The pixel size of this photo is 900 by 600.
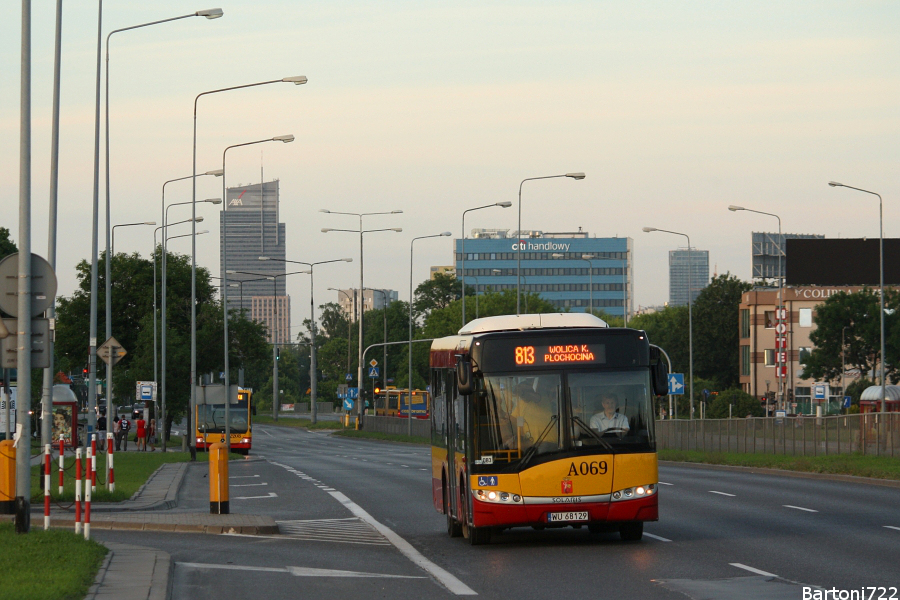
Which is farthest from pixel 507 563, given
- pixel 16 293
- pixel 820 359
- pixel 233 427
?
pixel 820 359

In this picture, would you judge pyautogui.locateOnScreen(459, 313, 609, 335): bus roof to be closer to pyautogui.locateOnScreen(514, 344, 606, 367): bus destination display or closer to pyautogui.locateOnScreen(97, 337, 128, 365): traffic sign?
pyautogui.locateOnScreen(514, 344, 606, 367): bus destination display

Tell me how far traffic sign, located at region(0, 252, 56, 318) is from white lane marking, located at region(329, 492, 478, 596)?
496cm

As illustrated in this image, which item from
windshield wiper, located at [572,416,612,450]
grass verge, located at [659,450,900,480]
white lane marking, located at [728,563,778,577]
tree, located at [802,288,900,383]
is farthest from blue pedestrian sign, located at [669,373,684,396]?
tree, located at [802,288,900,383]

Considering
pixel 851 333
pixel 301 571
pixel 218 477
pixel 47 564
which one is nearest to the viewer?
pixel 47 564

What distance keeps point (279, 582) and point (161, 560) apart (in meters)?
1.57

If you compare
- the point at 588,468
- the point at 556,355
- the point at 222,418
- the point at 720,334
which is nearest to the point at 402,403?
the point at 720,334

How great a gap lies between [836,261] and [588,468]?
3668 inches

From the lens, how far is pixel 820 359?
290 feet

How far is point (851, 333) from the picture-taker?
87.8 m

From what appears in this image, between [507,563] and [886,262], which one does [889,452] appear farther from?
[886,262]

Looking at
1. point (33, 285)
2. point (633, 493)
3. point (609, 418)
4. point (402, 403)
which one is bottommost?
point (402, 403)

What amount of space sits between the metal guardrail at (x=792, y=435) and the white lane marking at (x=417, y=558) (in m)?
20.0

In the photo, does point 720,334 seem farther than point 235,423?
Yes

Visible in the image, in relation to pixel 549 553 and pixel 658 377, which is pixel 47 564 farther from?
pixel 658 377
